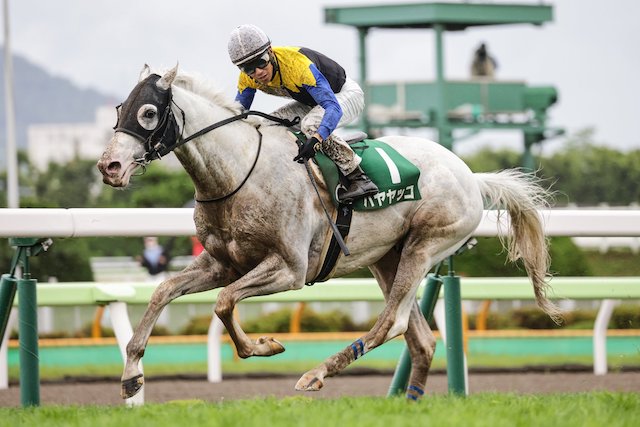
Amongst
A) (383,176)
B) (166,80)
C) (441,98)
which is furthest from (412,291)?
(441,98)

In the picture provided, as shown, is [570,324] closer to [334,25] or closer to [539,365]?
[539,365]

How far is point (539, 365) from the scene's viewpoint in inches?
387

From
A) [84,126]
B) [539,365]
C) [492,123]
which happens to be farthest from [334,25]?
[84,126]

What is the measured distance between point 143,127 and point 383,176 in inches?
47.4

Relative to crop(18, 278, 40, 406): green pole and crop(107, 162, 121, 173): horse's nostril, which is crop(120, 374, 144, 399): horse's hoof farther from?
crop(107, 162, 121, 173): horse's nostril

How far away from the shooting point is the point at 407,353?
Answer: 6652 mm

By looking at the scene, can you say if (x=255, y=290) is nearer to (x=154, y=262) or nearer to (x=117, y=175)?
(x=117, y=175)

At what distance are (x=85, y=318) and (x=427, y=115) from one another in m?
17.0

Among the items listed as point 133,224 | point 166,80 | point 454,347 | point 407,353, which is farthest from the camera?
point 407,353

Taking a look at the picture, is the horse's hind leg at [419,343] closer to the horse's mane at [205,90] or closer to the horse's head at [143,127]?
the horse's mane at [205,90]

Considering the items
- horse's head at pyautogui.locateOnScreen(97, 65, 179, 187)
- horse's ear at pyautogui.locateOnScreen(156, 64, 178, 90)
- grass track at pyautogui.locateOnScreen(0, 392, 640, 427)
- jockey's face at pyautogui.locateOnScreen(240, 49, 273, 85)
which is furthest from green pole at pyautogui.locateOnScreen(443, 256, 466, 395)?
horse's ear at pyautogui.locateOnScreen(156, 64, 178, 90)

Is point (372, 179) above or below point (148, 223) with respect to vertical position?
above

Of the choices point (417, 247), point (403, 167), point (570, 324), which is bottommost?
point (570, 324)

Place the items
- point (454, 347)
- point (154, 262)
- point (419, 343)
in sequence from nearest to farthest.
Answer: point (419, 343), point (454, 347), point (154, 262)
